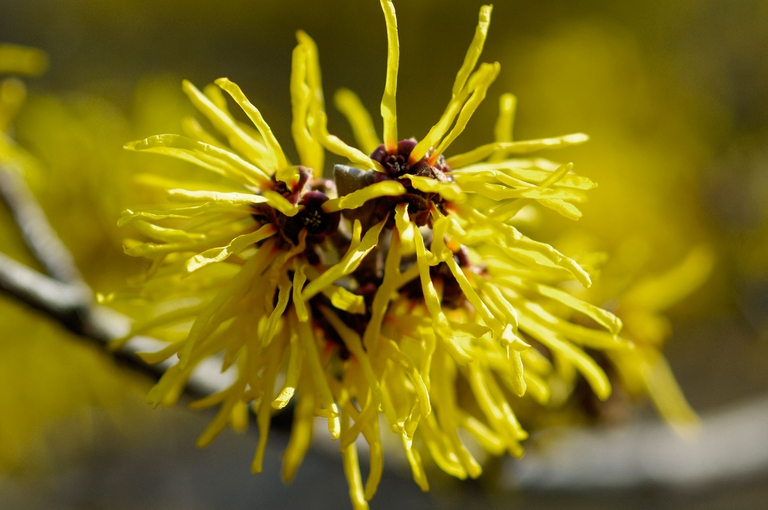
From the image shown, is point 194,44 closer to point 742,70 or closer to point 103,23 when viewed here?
point 103,23

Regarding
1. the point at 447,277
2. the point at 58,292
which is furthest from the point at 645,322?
the point at 58,292

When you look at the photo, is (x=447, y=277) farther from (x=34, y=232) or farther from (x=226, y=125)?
(x=34, y=232)

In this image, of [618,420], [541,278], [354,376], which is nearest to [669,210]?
[618,420]

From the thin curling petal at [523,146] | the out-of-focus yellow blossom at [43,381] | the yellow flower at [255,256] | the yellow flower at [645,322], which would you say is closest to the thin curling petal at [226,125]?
the yellow flower at [255,256]

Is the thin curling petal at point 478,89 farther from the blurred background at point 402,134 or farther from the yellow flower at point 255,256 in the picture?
the blurred background at point 402,134

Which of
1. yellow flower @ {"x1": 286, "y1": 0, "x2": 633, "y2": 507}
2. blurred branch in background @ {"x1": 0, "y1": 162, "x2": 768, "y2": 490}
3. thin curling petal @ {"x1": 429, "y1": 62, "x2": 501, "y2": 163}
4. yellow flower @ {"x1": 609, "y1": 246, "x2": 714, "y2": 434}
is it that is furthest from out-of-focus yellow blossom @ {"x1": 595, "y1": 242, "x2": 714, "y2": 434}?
thin curling petal @ {"x1": 429, "y1": 62, "x2": 501, "y2": 163}

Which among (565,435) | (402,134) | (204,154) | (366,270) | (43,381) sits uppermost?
(204,154)
